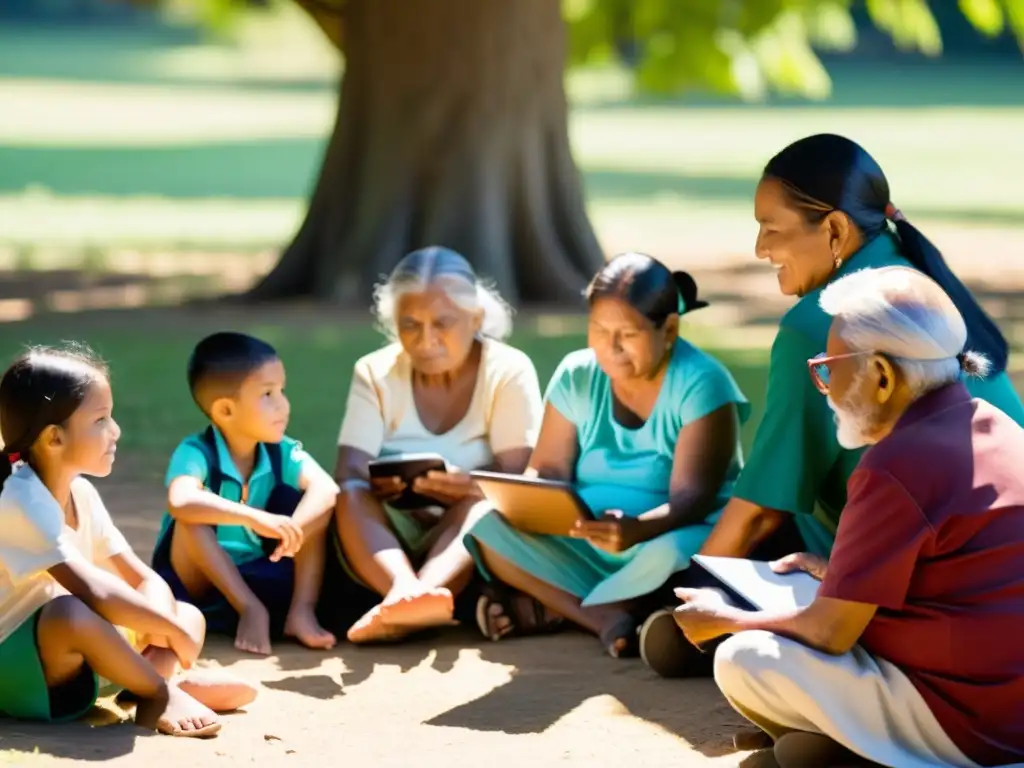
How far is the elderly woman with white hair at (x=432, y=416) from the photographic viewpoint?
20.6ft

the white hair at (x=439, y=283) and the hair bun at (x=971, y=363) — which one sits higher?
the hair bun at (x=971, y=363)

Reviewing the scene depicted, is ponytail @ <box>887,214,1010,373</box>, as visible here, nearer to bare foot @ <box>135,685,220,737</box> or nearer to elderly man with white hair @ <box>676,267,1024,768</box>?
elderly man with white hair @ <box>676,267,1024,768</box>

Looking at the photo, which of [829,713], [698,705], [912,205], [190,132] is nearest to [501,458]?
[698,705]

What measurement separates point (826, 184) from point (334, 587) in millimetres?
2285

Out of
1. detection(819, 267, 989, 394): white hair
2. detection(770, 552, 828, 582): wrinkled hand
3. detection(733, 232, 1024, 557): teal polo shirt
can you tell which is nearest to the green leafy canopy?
detection(733, 232, 1024, 557): teal polo shirt

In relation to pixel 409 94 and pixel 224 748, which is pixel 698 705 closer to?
pixel 224 748

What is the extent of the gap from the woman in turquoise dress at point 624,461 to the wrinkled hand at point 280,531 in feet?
2.15

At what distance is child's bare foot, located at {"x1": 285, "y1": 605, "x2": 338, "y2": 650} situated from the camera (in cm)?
603

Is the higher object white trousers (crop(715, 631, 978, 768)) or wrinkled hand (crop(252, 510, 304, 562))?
white trousers (crop(715, 631, 978, 768))

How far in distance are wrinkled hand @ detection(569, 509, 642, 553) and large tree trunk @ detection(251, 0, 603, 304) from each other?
7.92 metres

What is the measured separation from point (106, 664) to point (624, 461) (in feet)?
6.17

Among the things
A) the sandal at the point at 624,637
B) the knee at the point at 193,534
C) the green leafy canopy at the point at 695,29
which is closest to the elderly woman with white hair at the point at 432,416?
the knee at the point at 193,534

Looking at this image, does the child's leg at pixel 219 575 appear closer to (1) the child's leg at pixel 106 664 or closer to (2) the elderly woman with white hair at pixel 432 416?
(2) the elderly woman with white hair at pixel 432 416

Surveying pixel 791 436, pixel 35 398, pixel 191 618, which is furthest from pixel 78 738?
pixel 791 436
